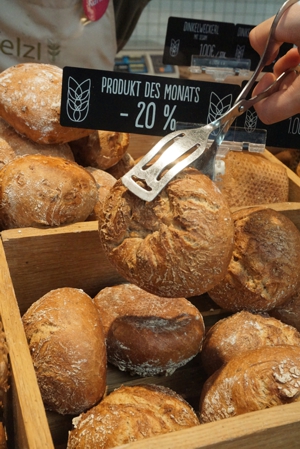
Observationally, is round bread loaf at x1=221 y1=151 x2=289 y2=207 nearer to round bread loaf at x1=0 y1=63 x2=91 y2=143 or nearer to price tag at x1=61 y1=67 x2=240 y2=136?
price tag at x1=61 y1=67 x2=240 y2=136

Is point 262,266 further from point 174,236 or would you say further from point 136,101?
point 136,101

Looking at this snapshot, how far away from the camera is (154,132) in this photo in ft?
5.03

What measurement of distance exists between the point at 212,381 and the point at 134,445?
36 centimetres

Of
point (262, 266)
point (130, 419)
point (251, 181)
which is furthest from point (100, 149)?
point (130, 419)

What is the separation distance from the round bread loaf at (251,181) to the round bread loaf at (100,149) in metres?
0.39

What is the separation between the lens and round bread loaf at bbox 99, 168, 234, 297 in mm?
1003

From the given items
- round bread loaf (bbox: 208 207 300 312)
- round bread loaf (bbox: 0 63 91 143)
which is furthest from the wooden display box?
round bread loaf (bbox: 0 63 91 143)

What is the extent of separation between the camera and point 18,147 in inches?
59.9

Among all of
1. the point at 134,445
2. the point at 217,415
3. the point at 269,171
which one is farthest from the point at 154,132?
the point at 134,445

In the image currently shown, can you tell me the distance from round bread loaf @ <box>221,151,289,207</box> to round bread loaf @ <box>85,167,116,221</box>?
43cm

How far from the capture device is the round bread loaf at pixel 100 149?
163cm

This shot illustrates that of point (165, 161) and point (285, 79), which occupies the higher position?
point (285, 79)

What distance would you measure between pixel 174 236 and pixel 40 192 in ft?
1.62

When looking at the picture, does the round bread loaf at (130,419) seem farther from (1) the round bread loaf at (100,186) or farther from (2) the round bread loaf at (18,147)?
(2) the round bread loaf at (18,147)
